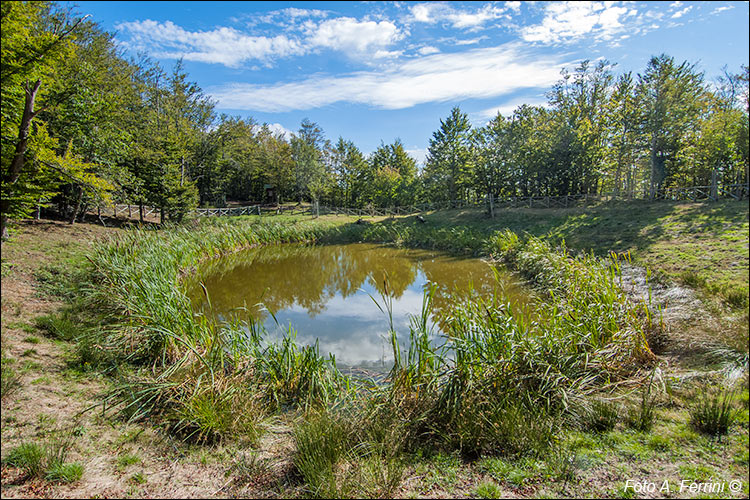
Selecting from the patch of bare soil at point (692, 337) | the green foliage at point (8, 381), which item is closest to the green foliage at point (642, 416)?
the patch of bare soil at point (692, 337)

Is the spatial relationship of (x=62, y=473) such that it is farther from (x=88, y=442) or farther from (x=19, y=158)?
(x=19, y=158)

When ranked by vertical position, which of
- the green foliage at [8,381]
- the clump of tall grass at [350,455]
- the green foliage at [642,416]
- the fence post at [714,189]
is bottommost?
the clump of tall grass at [350,455]

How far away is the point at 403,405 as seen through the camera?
146 inches

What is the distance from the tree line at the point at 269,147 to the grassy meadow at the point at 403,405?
16.2 ft

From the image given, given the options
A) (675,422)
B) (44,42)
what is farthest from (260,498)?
(44,42)

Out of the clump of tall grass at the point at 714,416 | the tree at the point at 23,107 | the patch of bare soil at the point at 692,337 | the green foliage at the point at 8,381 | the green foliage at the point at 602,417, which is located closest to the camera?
the clump of tall grass at the point at 714,416

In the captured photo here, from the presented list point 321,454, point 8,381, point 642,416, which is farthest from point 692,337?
point 8,381

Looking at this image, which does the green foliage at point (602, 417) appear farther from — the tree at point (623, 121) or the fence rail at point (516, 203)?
the tree at point (623, 121)

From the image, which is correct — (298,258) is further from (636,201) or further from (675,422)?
(636,201)

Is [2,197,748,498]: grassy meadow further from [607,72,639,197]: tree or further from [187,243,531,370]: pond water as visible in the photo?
[607,72,639,197]: tree

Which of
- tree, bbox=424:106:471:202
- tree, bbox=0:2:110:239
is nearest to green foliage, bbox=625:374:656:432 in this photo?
tree, bbox=0:2:110:239

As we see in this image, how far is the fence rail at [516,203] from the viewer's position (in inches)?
591

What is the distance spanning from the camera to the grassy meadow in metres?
2.76

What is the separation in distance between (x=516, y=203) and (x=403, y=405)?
83.2 ft
